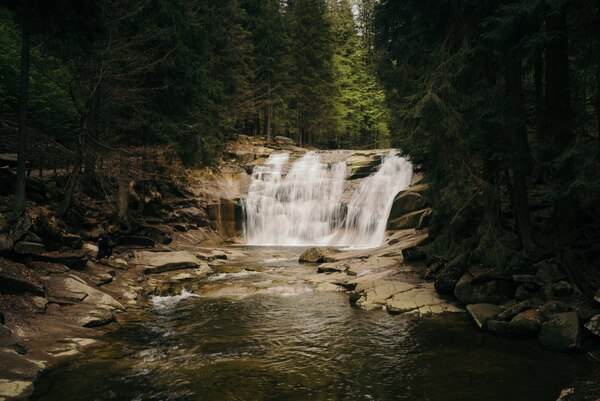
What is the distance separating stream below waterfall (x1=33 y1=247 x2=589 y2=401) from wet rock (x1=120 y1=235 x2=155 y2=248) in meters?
8.28

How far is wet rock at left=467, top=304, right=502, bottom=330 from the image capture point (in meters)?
9.67

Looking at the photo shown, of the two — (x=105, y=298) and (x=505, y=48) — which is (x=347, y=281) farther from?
(x=505, y=48)

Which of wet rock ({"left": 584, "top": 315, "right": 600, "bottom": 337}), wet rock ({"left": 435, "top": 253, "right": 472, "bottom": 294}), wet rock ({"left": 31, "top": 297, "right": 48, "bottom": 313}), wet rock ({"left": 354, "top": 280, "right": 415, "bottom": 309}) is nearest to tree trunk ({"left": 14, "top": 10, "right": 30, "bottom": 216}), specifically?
wet rock ({"left": 31, "top": 297, "right": 48, "bottom": 313})

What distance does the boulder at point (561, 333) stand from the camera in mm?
8102

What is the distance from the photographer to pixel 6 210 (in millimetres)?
12219

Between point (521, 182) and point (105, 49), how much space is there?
1399 cm

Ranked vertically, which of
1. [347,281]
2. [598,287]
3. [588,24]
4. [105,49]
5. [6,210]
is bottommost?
[347,281]

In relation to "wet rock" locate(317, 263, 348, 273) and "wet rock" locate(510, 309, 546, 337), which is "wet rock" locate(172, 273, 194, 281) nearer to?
"wet rock" locate(317, 263, 348, 273)

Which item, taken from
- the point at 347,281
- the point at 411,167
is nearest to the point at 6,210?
the point at 347,281

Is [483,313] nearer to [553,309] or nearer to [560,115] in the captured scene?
[553,309]

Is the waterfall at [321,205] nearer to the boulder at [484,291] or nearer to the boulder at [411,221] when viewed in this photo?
the boulder at [411,221]

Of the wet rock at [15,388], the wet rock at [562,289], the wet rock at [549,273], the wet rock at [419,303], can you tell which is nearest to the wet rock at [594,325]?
the wet rock at [562,289]

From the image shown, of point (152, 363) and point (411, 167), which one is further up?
point (411, 167)

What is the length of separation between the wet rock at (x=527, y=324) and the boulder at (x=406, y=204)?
475 inches
